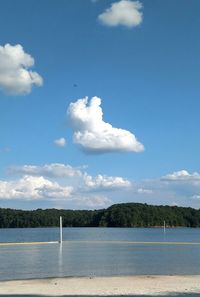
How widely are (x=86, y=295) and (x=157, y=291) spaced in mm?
3249

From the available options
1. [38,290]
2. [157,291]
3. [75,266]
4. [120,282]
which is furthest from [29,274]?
[157,291]

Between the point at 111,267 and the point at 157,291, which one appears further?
the point at 111,267

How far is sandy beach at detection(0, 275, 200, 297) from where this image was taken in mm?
21562

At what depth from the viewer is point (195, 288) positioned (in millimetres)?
23266

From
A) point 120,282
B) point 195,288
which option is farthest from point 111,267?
point 195,288

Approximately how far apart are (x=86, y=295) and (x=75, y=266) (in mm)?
18806

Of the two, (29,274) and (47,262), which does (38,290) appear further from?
(47,262)

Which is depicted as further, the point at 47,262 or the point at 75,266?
the point at 47,262

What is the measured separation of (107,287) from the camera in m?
24.3

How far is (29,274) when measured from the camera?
34.0 metres

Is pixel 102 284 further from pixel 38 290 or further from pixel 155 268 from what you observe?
pixel 155 268

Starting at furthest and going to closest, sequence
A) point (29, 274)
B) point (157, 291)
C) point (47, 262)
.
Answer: point (47, 262)
point (29, 274)
point (157, 291)

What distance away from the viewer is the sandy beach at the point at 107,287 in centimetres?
2156

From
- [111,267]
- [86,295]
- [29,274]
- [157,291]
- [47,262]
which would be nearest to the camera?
[86,295]
